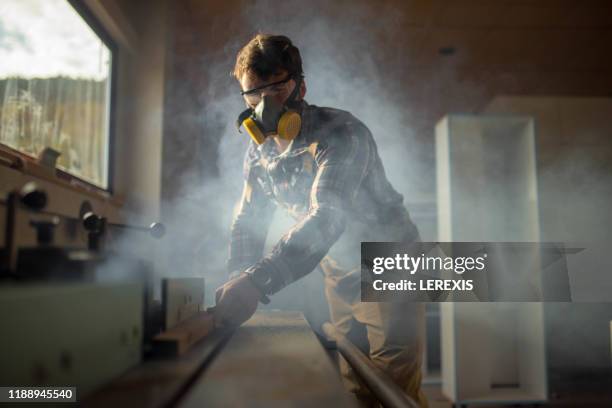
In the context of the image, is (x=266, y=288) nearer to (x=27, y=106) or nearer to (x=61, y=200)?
(x=61, y=200)

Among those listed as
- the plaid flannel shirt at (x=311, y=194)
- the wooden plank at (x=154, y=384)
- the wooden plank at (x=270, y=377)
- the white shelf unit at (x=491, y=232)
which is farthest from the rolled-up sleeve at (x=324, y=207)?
the white shelf unit at (x=491, y=232)

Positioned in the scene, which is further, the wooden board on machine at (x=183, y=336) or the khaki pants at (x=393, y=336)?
the khaki pants at (x=393, y=336)

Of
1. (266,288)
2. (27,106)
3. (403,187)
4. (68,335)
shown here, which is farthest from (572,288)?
(403,187)

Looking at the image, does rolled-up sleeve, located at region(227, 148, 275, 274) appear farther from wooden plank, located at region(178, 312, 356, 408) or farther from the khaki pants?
wooden plank, located at region(178, 312, 356, 408)

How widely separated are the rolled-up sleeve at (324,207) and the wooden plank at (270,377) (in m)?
0.11

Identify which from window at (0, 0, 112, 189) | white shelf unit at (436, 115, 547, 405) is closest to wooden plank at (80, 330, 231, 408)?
window at (0, 0, 112, 189)

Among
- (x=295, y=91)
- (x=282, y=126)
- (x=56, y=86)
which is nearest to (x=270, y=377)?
(x=282, y=126)

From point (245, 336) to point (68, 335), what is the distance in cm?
37

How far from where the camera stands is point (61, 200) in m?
1.05

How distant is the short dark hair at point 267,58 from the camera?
2.92 ft

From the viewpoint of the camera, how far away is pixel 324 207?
2.61 ft

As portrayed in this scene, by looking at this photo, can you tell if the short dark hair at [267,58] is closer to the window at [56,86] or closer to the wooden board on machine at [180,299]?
the wooden board on machine at [180,299]

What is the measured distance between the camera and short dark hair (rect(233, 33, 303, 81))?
0.89 meters

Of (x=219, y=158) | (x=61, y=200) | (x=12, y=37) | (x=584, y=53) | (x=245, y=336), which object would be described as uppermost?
A: (x=584, y=53)
